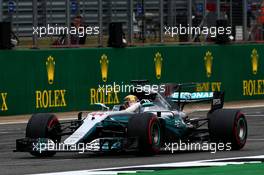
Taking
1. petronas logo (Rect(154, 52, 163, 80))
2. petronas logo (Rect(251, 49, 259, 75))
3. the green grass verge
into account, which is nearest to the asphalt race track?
the green grass verge

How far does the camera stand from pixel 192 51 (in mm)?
34219

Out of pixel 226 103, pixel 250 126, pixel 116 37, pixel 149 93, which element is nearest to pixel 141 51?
pixel 116 37

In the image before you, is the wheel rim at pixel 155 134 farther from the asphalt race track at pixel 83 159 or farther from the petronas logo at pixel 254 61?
the petronas logo at pixel 254 61

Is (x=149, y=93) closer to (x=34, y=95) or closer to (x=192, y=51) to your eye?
(x=34, y=95)

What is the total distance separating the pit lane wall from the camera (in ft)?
96.3

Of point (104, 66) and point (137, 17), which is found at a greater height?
point (137, 17)

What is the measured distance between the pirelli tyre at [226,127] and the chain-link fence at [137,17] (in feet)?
41.8

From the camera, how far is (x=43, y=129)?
56.8ft

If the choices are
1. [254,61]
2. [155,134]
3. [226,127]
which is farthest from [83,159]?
[254,61]

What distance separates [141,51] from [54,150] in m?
15.9

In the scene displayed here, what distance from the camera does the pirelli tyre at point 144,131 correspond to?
54.0 ft

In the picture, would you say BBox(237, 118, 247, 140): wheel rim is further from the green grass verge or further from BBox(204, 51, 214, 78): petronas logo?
BBox(204, 51, 214, 78): petronas logo

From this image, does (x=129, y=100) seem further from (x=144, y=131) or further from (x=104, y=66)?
(x=104, y=66)

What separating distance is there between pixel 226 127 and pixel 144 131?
73.0 inches
